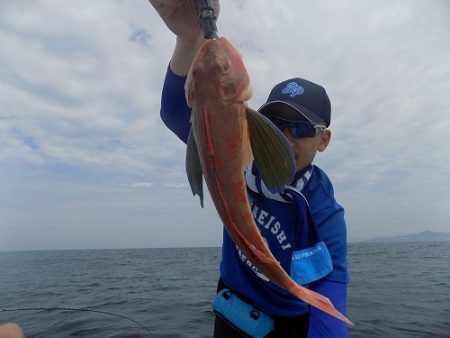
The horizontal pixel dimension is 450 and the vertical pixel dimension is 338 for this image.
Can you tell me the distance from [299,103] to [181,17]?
1.04 m

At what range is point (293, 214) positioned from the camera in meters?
2.68

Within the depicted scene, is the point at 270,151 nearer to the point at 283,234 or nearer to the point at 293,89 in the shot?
the point at 293,89

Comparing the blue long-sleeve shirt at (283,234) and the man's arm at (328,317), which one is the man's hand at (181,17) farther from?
the man's arm at (328,317)

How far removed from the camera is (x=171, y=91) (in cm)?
247

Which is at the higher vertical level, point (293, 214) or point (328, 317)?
point (293, 214)

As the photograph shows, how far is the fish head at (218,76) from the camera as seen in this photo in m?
1.49

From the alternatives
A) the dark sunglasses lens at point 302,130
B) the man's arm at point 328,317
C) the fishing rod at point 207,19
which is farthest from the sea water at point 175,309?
the fishing rod at point 207,19

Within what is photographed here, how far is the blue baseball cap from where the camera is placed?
2451mm

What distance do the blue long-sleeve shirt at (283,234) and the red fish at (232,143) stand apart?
0.84 m

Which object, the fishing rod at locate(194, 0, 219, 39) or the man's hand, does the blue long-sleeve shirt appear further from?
the fishing rod at locate(194, 0, 219, 39)

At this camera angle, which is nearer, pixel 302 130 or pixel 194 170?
pixel 194 170

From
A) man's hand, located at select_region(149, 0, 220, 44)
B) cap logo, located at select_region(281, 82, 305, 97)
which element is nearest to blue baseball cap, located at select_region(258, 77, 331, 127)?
cap logo, located at select_region(281, 82, 305, 97)

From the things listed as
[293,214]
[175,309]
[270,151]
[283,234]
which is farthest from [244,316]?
[175,309]

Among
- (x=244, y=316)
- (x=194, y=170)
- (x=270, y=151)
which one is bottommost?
(x=244, y=316)
